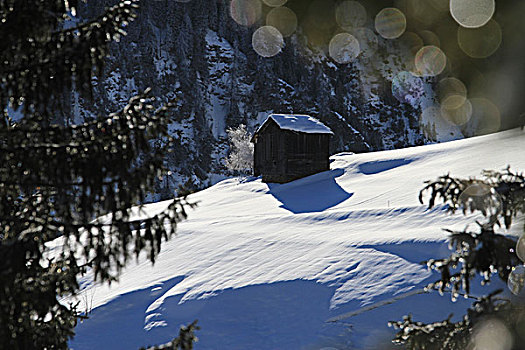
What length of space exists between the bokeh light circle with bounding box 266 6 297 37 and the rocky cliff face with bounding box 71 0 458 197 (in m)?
5.54

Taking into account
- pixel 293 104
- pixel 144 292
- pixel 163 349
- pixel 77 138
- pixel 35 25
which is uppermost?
pixel 293 104

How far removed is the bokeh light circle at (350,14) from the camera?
13700 centimetres

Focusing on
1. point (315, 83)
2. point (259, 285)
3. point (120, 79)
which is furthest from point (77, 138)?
point (315, 83)

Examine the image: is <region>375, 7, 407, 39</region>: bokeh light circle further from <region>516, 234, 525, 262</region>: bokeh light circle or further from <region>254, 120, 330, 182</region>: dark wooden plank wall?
<region>516, 234, 525, 262</region>: bokeh light circle

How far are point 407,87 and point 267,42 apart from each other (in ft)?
156

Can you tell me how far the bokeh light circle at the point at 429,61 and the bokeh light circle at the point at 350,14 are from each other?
24.2 meters

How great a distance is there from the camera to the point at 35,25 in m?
3.67

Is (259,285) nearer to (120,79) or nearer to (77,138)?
(77,138)

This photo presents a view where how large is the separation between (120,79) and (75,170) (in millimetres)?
92864

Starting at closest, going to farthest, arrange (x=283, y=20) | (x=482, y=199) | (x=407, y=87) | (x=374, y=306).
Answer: (x=482, y=199), (x=374, y=306), (x=283, y=20), (x=407, y=87)

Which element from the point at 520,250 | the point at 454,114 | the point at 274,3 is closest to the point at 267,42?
the point at 274,3

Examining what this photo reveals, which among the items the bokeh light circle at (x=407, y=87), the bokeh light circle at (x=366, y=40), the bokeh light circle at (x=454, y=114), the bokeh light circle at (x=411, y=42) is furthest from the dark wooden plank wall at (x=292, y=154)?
the bokeh light circle at (x=411, y=42)

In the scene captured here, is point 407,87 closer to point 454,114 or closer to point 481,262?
point 454,114

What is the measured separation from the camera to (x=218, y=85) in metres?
93.0
